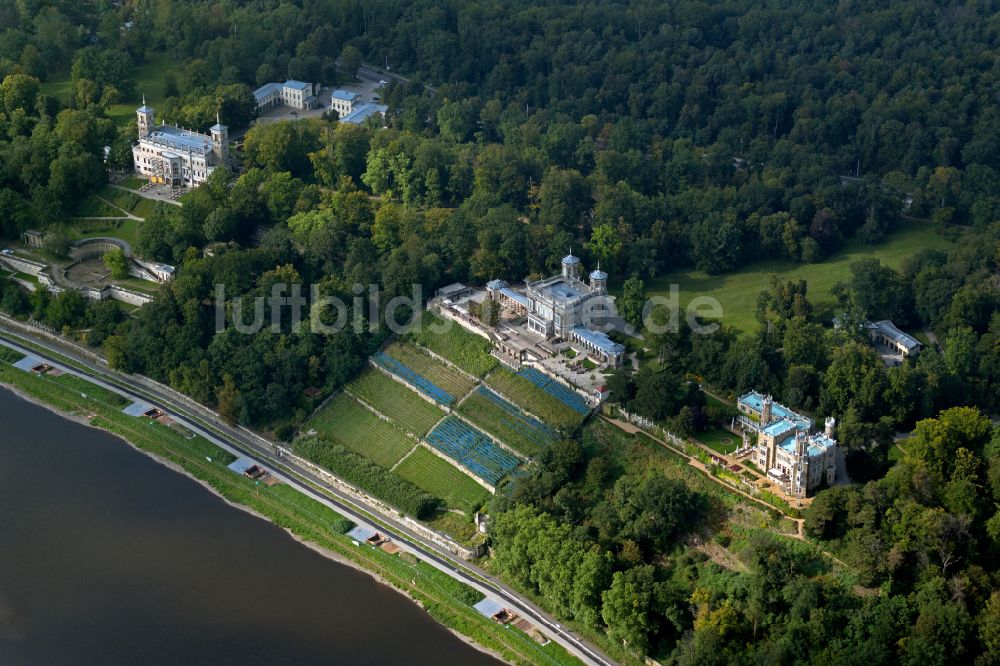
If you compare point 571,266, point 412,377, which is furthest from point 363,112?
point 412,377

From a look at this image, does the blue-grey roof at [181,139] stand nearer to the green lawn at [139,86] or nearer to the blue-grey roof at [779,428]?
the green lawn at [139,86]

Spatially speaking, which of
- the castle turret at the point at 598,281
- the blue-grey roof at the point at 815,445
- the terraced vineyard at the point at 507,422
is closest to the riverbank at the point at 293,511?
the terraced vineyard at the point at 507,422

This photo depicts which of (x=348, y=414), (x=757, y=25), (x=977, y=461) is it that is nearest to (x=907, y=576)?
(x=977, y=461)

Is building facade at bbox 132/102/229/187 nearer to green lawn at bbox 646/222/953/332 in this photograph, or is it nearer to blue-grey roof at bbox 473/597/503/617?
green lawn at bbox 646/222/953/332

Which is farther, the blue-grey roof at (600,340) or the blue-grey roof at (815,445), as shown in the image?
the blue-grey roof at (600,340)

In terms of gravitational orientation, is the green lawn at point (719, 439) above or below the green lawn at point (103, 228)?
above

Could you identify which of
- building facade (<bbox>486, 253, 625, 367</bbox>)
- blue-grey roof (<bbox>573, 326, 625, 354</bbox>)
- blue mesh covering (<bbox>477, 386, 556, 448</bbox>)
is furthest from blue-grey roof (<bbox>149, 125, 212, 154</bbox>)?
blue-grey roof (<bbox>573, 326, 625, 354</bbox>)

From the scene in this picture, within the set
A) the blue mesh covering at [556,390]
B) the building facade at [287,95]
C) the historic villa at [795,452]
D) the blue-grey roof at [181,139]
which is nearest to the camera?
the historic villa at [795,452]
